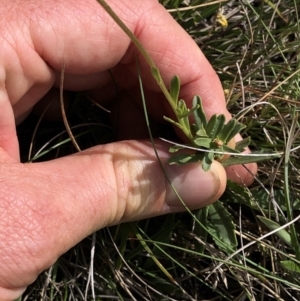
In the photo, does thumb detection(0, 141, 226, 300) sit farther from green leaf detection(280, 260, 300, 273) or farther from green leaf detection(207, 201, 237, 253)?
green leaf detection(280, 260, 300, 273)

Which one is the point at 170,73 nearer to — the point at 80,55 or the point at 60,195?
the point at 80,55

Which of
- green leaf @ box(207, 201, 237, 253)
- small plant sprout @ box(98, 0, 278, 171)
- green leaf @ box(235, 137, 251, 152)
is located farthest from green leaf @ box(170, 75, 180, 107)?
green leaf @ box(207, 201, 237, 253)

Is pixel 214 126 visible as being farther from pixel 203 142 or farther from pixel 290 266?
pixel 290 266

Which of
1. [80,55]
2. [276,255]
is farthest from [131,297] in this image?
[80,55]

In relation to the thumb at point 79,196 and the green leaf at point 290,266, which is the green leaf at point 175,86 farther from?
the green leaf at point 290,266

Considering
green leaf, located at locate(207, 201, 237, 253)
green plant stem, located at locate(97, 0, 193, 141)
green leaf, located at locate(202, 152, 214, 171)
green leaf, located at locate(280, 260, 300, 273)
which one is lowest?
green leaf, located at locate(280, 260, 300, 273)

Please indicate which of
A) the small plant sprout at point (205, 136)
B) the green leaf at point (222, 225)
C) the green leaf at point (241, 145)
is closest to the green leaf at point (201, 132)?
the small plant sprout at point (205, 136)
